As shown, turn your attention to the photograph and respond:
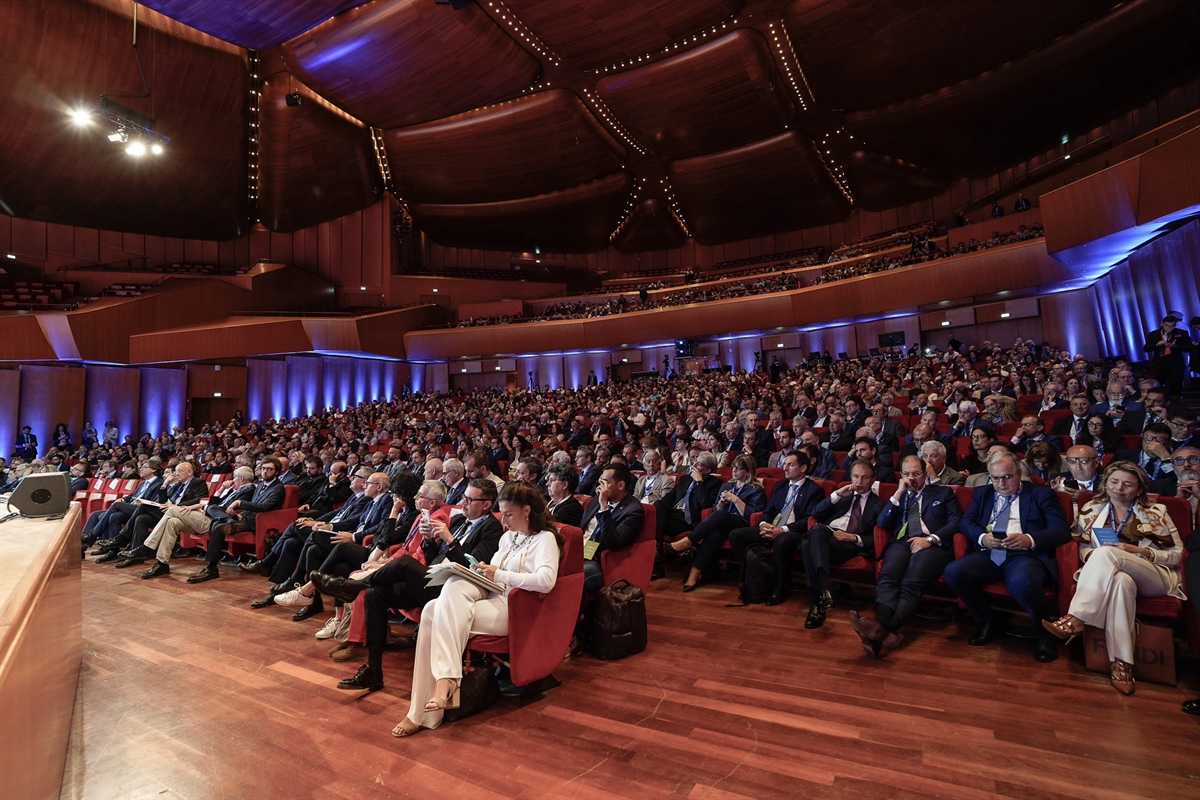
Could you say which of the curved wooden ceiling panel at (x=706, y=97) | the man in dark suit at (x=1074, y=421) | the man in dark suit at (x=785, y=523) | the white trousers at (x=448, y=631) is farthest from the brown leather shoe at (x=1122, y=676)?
the curved wooden ceiling panel at (x=706, y=97)

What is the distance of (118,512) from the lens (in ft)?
16.2

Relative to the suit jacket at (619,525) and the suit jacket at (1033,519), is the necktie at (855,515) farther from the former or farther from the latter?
the suit jacket at (619,525)

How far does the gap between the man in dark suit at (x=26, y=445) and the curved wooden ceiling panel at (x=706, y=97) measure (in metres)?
12.0

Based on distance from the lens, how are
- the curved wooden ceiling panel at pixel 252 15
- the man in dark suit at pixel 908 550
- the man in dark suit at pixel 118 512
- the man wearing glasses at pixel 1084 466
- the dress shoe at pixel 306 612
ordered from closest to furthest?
the man in dark suit at pixel 908 550, the man wearing glasses at pixel 1084 466, the dress shoe at pixel 306 612, the man in dark suit at pixel 118 512, the curved wooden ceiling panel at pixel 252 15

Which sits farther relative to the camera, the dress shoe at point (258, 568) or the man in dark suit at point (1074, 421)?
the dress shoe at point (258, 568)

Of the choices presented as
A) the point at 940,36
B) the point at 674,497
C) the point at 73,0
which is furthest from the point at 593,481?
the point at 73,0

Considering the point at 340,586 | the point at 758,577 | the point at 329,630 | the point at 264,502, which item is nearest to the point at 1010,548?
the point at 758,577

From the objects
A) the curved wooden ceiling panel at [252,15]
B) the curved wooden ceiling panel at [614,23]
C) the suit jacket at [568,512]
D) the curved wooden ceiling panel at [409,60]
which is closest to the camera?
the suit jacket at [568,512]

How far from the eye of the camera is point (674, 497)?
3658 millimetres

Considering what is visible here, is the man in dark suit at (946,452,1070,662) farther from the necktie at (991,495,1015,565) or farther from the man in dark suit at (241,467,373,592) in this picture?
the man in dark suit at (241,467,373,592)

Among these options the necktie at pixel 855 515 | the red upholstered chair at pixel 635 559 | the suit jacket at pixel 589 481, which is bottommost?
the red upholstered chair at pixel 635 559

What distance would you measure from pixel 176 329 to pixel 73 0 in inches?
219

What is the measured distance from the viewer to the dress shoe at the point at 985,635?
229cm

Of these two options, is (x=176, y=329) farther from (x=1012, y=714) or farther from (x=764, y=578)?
(x=1012, y=714)
